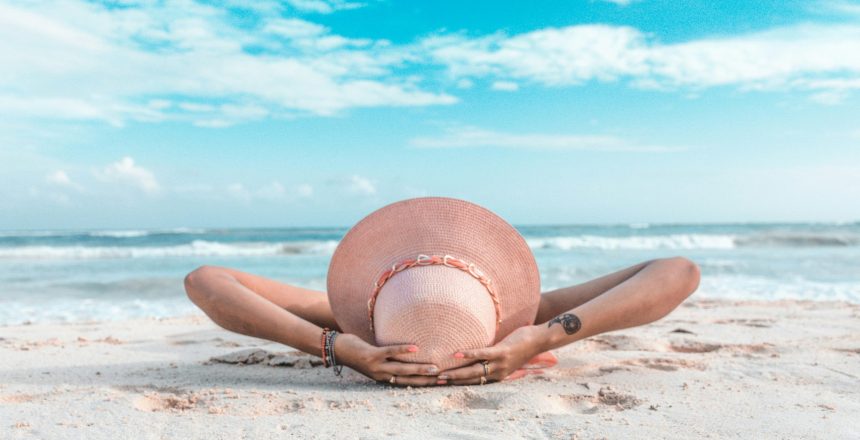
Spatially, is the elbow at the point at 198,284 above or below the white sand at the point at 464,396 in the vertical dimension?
above

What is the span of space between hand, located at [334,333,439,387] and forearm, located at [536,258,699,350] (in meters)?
0.51

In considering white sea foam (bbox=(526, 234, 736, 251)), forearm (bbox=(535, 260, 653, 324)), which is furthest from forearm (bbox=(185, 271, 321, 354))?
white sea foam (bbox=(526, 234, 736, 251))

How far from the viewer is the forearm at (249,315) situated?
270cm

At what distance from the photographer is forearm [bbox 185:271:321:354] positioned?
8.87 ft

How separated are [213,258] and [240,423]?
18.4 metres

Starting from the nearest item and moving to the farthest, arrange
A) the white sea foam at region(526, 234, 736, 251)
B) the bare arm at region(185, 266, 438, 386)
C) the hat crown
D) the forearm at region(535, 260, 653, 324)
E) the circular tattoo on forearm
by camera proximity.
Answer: the hat crown
the bare arm at region(185, 266, 438, 386)
the circular tattoo on forearm
the forearm at region(535, 260, 653, 324)
the white sea foam at region(526, 234, 736, 251)

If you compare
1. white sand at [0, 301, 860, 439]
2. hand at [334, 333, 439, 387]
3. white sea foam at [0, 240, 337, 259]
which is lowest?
white sea foam at [0, 240, 337, 259]

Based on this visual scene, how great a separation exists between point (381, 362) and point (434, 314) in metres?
0.31

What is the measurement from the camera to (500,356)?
2.48 meters

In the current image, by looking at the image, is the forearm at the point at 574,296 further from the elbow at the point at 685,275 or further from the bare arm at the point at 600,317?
the elbow at the point at 685,275

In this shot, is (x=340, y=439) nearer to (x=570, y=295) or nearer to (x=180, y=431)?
(x=180, y=431)

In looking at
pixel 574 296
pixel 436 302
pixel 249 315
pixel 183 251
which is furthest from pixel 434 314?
pixel 183 251

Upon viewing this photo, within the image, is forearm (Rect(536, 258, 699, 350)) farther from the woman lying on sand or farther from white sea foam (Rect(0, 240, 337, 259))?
white sea foam (Rect(0, 240, 337, 259))

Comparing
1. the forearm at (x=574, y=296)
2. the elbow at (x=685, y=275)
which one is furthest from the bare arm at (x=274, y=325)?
the elbow at (x=685, y=275)
